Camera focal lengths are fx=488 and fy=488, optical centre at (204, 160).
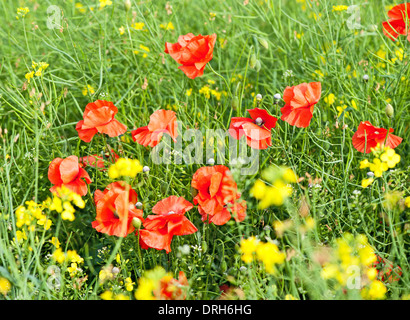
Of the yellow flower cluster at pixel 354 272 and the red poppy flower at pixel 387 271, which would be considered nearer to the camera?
the yellow flower cluster at pixel 354 272

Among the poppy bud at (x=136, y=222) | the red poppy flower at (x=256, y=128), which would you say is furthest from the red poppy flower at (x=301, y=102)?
the poppy bud at (x=136, y=222)

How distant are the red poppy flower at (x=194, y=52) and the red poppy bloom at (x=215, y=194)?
11.3 inches

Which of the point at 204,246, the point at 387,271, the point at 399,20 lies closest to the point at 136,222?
the point at 204,246

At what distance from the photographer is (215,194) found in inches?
47.4

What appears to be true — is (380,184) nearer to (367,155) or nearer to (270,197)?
(367,155)

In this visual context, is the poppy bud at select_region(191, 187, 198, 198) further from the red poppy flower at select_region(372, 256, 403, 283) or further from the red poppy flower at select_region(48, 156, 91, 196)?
the red poppy flower at select_region(372, 256, 403, 283)

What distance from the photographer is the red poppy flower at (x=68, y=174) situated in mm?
1247

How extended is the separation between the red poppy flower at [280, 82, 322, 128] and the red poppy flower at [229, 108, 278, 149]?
5 cm

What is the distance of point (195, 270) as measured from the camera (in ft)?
4.00

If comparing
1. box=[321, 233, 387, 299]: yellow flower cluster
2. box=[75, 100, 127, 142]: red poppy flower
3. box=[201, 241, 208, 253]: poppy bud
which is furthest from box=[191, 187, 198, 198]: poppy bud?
box=[321, 233, 387, 299]: yellow flower cluster

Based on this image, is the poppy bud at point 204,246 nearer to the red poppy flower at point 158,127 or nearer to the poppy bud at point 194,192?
the poppy bud at point 194,192

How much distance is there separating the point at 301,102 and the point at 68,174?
62 cm
